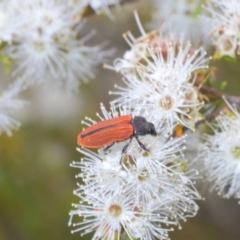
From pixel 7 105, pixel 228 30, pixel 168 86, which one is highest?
pixel 7 105

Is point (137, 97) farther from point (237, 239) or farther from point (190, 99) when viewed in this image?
point (237, 239)

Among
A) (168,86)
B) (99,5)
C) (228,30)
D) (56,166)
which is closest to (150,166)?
(168,86)

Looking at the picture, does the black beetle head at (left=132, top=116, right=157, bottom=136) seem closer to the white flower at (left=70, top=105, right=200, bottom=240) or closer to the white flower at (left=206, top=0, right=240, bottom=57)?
the white flower at (left=70, top=105, right=200, bottom=240)

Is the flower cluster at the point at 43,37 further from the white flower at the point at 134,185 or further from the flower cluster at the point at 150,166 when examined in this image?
the white flower at the point at 134,185

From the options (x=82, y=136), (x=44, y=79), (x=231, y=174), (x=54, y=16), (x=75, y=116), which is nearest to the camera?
(x=82, y=136)

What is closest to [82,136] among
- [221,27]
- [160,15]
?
[221,27]

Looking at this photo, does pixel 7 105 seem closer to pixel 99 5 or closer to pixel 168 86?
pixel 99 5

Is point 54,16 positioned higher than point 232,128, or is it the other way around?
point 54,16
